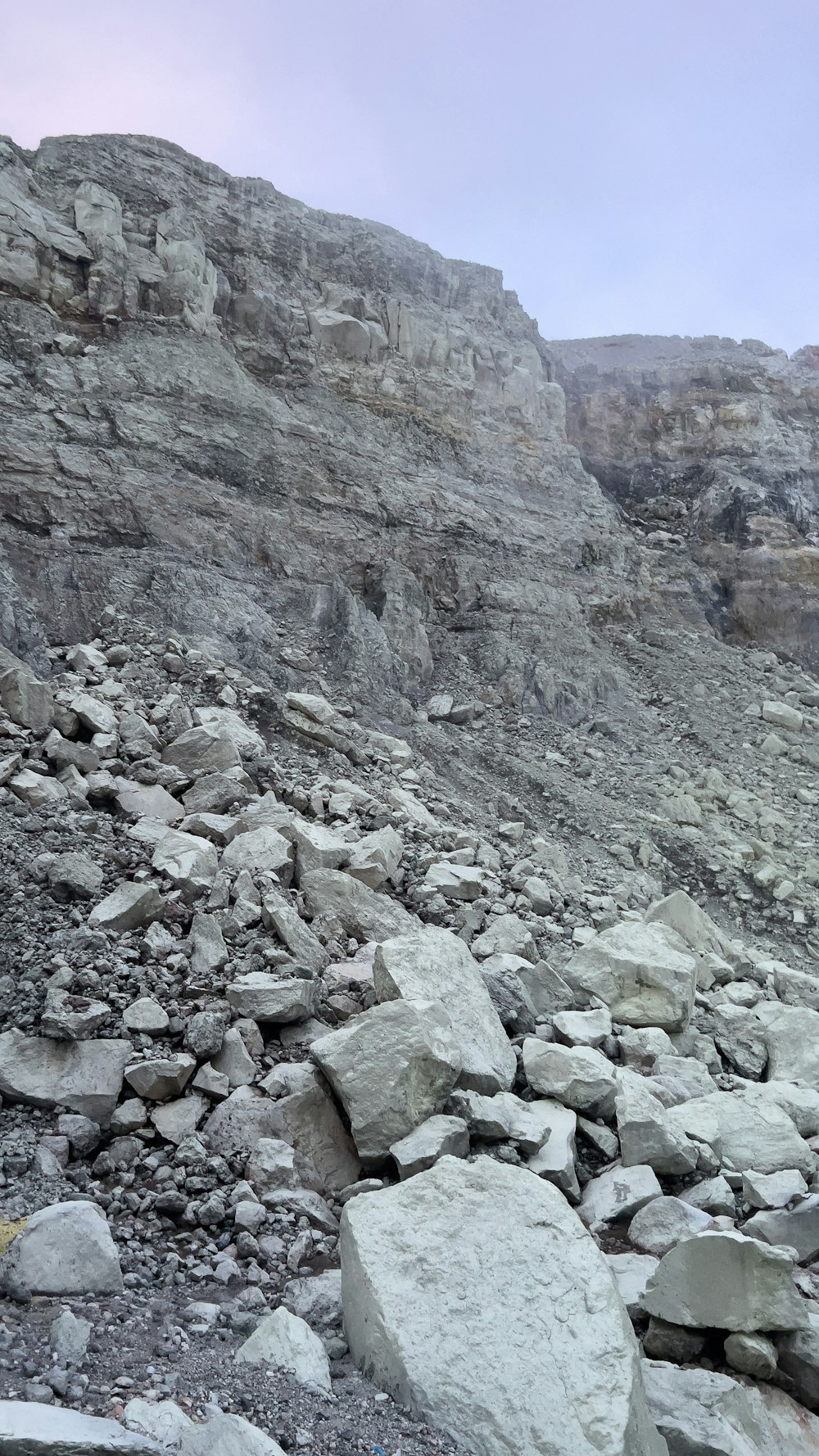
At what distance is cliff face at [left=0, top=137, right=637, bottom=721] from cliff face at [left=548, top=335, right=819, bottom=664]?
2.99 meters

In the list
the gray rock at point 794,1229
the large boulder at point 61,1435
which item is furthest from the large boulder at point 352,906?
the large boulder at point 61,1435

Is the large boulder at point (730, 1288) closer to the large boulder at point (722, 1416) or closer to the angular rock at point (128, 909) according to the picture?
the large boulder at point (722, 1416)

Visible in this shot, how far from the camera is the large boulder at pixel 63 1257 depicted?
2.87 m

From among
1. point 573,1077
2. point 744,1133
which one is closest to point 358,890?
point 573,1077

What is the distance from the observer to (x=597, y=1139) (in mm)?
4336

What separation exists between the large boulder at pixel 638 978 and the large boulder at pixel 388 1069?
206 centimetres

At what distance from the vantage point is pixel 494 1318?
8.81 ft

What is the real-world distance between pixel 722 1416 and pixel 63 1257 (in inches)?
91.2

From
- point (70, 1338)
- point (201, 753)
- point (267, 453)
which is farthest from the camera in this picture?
point (267, 453)

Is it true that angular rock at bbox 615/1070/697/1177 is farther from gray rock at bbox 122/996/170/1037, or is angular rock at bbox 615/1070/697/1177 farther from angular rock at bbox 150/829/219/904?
angular rock at bbox 150/829/219/904

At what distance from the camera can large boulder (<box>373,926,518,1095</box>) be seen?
4446 mm

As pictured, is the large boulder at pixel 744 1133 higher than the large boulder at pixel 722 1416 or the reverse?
the reverse

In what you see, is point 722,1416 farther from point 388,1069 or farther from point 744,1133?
point 744,1133

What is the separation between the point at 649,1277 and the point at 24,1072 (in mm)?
3003
